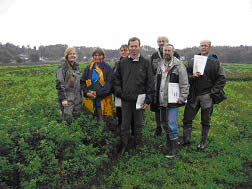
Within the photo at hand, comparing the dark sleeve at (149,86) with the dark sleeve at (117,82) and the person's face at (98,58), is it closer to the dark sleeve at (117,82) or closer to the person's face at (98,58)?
the dark sleeve at (117,82)

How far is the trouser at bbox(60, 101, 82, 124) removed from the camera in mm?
5103

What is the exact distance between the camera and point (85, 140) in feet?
16.6

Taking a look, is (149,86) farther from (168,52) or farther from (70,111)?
(70,111)

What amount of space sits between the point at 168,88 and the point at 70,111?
2451 millimetres

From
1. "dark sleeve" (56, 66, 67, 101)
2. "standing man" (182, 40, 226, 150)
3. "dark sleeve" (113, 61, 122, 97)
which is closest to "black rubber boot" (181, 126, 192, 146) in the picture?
"standing man" (182, 40, 226, 150)

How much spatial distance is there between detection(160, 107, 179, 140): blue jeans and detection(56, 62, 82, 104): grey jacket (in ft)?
7.07

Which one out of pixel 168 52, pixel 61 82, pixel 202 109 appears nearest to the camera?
pixel 168 52

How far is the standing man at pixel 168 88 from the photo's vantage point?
4793 mm

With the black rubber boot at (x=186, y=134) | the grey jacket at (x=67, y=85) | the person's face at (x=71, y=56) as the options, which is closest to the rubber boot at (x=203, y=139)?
the black rubber boot at (x=186, y=134)

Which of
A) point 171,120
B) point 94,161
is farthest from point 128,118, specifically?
point 94,161

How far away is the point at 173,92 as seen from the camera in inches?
190

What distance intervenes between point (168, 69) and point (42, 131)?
2.99m

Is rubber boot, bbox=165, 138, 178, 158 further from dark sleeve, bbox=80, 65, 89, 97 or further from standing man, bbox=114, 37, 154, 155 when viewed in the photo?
dark sleeve, bbox=80, 65, 89, 97

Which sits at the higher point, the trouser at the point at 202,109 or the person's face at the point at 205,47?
the person's face at the point at 205,47
